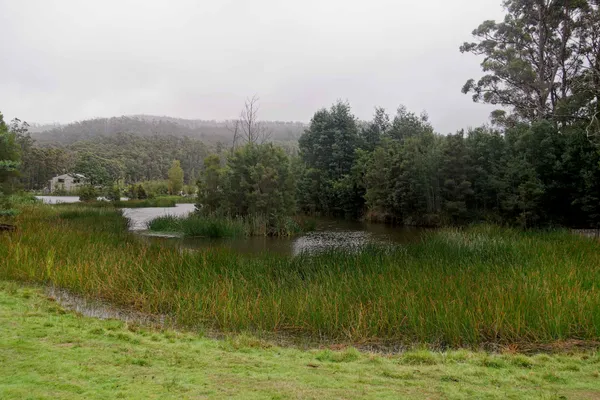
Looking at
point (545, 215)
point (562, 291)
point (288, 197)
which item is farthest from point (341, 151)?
point (562, 291)

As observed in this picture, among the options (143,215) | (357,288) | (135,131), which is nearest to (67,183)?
(143,215)

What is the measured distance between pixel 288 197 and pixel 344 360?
19.5m

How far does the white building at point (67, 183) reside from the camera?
230ft

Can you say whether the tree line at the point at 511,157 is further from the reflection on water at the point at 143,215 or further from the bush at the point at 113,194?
the bush at the point at 113,194

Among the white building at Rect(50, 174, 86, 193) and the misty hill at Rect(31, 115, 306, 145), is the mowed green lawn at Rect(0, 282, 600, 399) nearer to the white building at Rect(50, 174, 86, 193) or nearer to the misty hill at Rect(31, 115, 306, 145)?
the white building at Rect(50, 174, 86, 193)

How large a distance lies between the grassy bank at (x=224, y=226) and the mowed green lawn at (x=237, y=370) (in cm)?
1433

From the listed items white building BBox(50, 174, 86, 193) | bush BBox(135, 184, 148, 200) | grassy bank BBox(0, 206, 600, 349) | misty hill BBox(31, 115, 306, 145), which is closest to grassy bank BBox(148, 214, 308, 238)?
grassy bank BBox(0, 206, 600, 349)

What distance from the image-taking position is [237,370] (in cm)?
396

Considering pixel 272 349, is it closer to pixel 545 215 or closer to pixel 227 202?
pixel 227 202

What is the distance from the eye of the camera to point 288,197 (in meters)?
24.0

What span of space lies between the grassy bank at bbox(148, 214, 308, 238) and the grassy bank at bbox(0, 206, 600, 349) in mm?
8081

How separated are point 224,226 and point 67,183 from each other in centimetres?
6514

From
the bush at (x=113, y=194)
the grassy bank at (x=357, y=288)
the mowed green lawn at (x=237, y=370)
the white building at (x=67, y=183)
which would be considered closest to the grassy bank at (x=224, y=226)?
the grassy bank at (x=357, y=288)

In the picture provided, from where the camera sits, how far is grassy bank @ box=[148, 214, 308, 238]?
1997 cm
